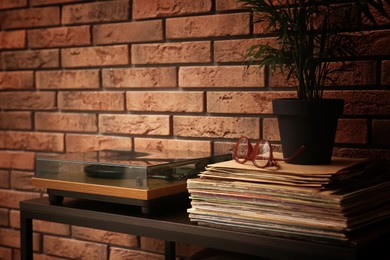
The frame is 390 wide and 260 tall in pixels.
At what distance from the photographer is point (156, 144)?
201 cm

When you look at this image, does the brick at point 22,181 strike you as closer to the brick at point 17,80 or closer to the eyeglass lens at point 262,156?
Result: the brick at point 17,80

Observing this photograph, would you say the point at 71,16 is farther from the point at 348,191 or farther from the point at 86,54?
the point at 348,191

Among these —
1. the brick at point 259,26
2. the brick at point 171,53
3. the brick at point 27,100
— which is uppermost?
the brick at point 259,26

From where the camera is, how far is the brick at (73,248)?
2.18 metres

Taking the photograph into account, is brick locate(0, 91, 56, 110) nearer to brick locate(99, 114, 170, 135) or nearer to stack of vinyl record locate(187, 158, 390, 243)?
brick locate(99, 114, 170, 135)

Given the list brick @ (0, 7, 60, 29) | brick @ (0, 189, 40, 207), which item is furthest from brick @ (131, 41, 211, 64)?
brick @ (0, 189, 40, 207)

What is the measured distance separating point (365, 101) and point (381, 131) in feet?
0.31

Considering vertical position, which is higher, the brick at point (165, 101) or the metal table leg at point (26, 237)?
the brick at point (165, 101)

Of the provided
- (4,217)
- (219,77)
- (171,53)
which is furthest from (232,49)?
(4,217)

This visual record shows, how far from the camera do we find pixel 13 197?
242cm

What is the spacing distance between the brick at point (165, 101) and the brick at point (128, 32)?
0.19 meters

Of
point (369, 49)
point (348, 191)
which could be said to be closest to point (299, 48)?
point (369, 49)

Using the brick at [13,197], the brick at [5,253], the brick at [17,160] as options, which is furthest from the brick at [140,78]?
the brick at [5,253]

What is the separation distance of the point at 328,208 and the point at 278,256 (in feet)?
0.49
